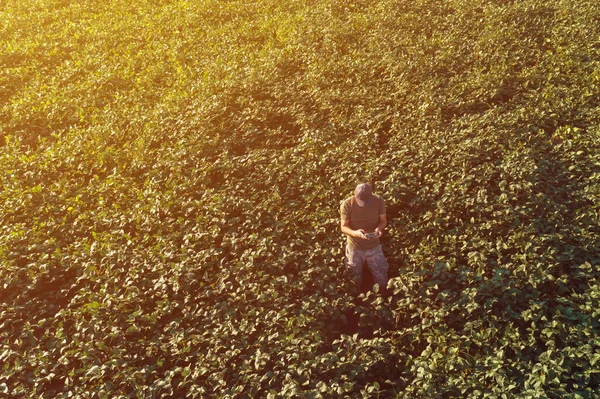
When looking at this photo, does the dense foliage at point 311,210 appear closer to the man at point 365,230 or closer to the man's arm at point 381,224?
the man at point 365,230

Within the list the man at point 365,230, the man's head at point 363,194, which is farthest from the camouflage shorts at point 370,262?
the man's head at point 363,194

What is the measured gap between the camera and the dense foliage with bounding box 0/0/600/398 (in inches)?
274

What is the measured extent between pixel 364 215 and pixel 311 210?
2069mm

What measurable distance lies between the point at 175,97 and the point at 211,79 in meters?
1.36

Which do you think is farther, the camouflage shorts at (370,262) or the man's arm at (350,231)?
the camouflage shorts at (370,262)

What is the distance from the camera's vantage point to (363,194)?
784cm

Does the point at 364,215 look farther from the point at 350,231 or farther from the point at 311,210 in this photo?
the point at 311,210

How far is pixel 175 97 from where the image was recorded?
46.4 feet

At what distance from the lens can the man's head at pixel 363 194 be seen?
7809 millimetres

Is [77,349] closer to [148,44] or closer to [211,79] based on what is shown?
[211,79]

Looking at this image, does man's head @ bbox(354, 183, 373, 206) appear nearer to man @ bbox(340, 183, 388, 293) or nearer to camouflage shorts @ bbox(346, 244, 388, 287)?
man @ bbox(340, 183, 388, 293)

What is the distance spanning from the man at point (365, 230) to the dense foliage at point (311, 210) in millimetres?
457

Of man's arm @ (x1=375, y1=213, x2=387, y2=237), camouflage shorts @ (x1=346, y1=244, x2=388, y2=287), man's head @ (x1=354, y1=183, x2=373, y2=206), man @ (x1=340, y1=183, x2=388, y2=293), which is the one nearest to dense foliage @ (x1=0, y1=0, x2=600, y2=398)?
camouflage shorts @ (x1=346, y1=244, x2=388, y2=287)

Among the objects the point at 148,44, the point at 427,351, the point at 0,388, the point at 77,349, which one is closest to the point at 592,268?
the point at 427,351
